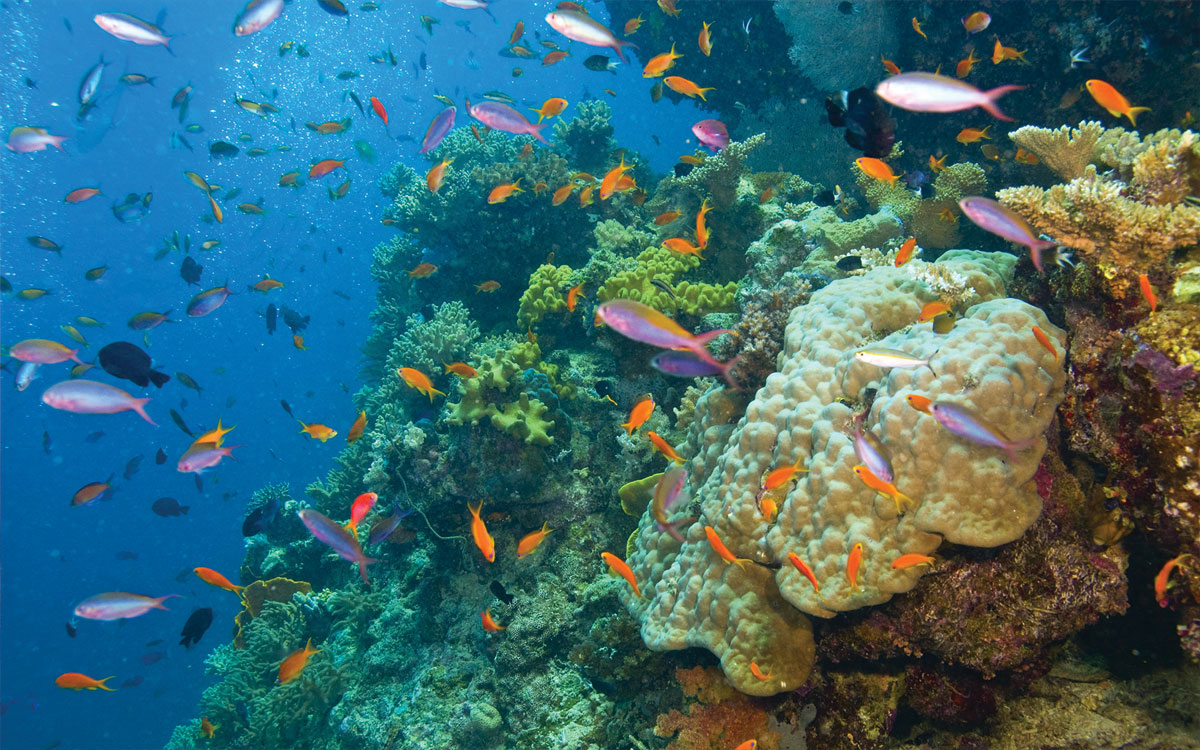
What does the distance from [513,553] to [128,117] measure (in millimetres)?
72765

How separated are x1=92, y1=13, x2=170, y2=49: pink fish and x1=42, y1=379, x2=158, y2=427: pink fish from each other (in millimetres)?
3727

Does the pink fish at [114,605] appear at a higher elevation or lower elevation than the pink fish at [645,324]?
lower

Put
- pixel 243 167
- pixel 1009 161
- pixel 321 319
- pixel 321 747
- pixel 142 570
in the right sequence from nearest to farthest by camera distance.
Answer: pixel 321 747
pixel 1009 161
pixel 142 570
pixel 243 167
pixel 321 319

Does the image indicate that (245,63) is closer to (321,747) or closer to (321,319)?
(321,319)

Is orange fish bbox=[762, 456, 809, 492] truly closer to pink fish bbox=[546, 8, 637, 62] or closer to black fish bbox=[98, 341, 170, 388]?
pink fish bbox=[546, 8, 637, 62]

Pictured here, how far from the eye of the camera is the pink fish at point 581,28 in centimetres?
451

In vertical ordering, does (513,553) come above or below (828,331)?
below

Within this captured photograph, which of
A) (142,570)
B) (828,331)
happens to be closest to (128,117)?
(142,570)

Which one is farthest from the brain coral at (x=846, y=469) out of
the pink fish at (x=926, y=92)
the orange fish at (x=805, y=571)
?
the pink fish at (x=926, y=92)

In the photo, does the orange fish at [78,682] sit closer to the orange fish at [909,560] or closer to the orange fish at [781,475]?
the orange fish at [781,475]

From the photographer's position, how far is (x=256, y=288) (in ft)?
29.0

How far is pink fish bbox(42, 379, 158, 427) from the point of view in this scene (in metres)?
4.55

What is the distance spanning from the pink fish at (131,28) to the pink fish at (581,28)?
4416 mm

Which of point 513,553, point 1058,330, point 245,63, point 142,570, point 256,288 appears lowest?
point 142,570
